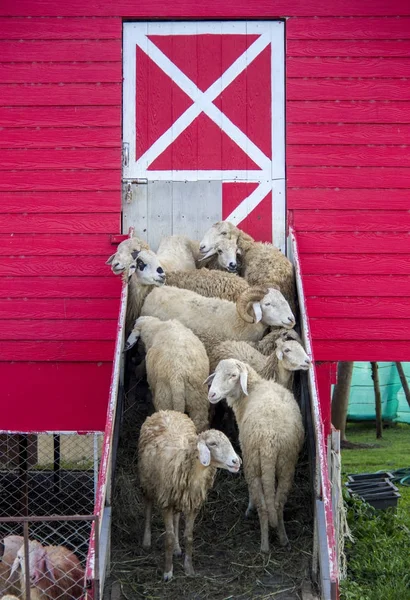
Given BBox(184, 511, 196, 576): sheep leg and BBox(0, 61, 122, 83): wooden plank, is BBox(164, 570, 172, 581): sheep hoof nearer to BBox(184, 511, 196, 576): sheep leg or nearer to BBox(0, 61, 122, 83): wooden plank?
BBox(184, 511, 196, 576): sheep leg

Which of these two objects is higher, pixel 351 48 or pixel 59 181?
pixel 351 48

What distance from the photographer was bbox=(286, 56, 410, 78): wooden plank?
36.8 ft

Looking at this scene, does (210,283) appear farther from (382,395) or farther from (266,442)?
(382,395)

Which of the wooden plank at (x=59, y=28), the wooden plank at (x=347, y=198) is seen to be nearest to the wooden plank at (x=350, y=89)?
the wooden plank at (x=347, y=198)

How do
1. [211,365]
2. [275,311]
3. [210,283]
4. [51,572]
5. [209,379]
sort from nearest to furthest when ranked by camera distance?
[51,572] < [209,379] < [211,365] < [275,311] < [210,283]

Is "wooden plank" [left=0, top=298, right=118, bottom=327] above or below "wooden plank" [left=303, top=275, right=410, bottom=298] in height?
below

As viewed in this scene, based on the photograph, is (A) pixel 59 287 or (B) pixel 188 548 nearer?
(B) pixel 188 548

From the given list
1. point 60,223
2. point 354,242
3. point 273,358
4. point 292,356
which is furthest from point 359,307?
point 60,223

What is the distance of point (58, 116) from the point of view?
11.2 m

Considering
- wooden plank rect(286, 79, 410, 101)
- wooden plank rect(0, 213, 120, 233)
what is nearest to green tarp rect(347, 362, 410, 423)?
wooden plank rect(286, 79, 410, 101)

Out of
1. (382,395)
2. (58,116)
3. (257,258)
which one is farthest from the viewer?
(382,395)

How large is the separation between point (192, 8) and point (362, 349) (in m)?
4.30

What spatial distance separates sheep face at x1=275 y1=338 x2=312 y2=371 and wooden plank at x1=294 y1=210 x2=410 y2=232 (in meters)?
2.66

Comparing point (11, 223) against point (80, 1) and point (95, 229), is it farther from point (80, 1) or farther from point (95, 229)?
point (80, 1)
